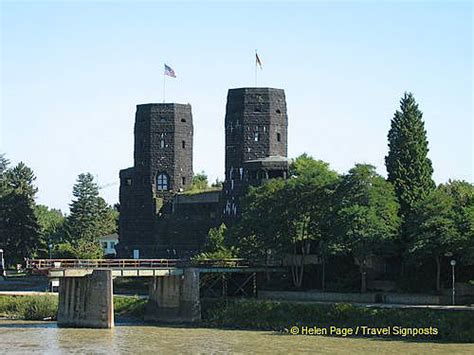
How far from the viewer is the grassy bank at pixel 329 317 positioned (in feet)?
185

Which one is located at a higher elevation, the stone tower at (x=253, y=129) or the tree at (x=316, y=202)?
the stone tower at (x=253, y=129)

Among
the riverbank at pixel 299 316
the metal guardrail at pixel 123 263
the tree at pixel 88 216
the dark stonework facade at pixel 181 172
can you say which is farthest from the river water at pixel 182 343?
the tree at pixel 88 216

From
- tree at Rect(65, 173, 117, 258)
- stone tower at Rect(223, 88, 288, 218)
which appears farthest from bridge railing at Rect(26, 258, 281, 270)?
tree at Rect(65, 173, 117, 258)

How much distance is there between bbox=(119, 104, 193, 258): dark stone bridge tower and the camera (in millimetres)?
101250

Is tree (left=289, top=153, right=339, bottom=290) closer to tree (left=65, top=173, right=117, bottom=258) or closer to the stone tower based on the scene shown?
the stone tower

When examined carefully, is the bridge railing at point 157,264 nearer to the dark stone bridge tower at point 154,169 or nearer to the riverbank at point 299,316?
the riverbank at point 299,316

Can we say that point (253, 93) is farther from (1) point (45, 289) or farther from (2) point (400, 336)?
(2) point (400, 336)

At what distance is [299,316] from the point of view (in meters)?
62.7

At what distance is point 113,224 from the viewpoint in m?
141

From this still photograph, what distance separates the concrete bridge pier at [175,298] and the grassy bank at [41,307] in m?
2.16

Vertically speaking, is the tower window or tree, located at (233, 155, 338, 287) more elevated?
the tower window

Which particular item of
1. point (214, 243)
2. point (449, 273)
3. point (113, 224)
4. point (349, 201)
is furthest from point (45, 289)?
point (113, 224)

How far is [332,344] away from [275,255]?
22390mm

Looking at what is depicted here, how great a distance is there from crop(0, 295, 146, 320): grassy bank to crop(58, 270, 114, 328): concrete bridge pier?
449 centimetres
